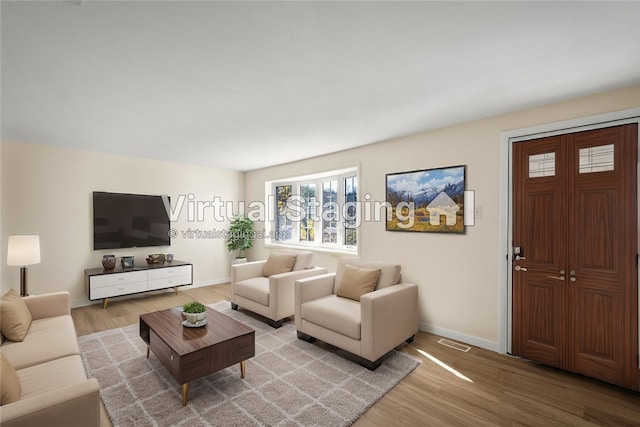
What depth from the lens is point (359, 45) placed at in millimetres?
1752

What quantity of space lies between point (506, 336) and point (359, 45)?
297 centimetres

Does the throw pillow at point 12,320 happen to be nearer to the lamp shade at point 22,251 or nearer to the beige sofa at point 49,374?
the beige sofa at point 49,374

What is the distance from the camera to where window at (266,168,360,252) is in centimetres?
461

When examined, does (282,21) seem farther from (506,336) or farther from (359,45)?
(506,336)

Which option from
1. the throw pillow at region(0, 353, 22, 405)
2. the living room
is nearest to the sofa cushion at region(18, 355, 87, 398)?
the throw pillow at region(0, 353, 22, 405)

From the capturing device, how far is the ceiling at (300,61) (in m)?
1.48

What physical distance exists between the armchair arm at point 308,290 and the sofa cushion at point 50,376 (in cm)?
187

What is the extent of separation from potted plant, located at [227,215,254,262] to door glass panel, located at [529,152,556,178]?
4747 millimetres

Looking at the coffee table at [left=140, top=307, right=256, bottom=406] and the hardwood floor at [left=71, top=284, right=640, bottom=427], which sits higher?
the coffee table at [left=140, top=307, right=256, bottom=406]

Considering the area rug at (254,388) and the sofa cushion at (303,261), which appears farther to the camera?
the sofa cushion at (303,261)

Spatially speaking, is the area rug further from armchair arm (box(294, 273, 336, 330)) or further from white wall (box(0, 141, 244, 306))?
white wall (box(0, 141, 244, 306))

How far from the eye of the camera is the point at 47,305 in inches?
107

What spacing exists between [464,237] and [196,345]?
2798 mm

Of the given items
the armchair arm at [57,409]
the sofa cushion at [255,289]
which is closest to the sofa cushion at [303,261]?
the sofa cushion at [255,289]
